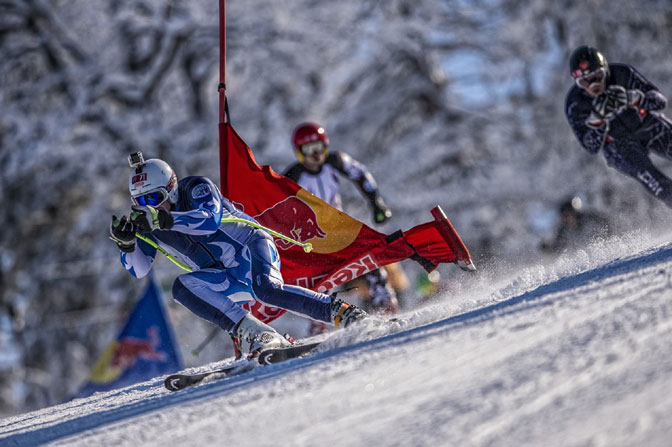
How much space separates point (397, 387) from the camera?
2688 mm

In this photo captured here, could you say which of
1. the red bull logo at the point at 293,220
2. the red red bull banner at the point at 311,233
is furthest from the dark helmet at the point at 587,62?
the red bull logo at the point at 293,220

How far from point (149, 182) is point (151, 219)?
0.26 m

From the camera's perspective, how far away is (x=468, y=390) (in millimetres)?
2432

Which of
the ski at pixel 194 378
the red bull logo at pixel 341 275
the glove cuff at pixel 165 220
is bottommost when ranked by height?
the ski at pixel 194 378

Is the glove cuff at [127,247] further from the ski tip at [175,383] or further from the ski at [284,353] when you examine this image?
the ski at [284,353]

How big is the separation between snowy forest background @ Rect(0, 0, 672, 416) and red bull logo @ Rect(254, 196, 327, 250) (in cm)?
937

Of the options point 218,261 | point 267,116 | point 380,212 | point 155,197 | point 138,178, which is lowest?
point 218,261

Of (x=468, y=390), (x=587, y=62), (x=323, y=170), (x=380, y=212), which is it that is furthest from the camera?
(x=323, y=170)

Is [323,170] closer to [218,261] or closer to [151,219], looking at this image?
[218,261]

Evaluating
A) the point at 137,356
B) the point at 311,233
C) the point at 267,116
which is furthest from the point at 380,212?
the point at 267,116

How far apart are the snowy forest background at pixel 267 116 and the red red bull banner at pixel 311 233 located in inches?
368

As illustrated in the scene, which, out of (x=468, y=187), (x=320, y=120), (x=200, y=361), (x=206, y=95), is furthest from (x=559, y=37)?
(x=200, y=361)

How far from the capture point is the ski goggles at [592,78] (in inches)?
249

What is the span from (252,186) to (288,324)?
1150cm
